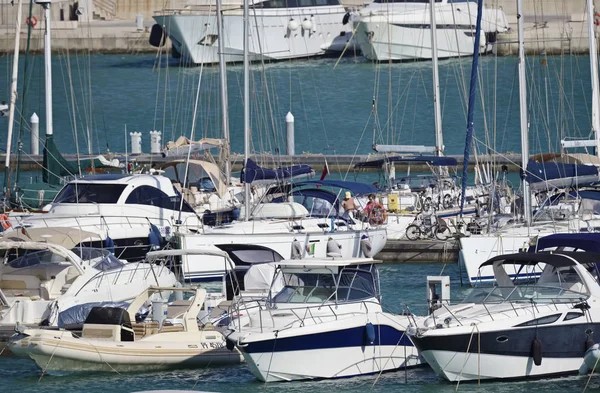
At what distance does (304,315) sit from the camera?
22.9 metres

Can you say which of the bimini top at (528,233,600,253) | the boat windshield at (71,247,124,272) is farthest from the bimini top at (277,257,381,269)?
the boat windshield at (71,247,124,272)

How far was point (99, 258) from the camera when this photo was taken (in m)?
29.0

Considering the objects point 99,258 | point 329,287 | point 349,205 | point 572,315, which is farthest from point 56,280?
point 349,205

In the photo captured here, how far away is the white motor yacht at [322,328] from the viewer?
73.9 ft

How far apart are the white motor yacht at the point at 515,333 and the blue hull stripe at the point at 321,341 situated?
86 cm

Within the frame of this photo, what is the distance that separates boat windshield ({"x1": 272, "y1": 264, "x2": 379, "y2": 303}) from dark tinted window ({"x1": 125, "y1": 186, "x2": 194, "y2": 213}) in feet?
38.6

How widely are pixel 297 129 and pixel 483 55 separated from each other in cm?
3089

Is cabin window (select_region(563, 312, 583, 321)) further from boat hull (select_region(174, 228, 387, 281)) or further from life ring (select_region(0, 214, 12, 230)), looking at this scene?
life ring (select_region(0, 214, 12, 230))

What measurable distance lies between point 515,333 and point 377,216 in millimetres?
14574

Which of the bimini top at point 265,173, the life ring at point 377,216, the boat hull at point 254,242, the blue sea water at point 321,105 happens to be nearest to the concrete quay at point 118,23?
the blue sea water at point 321,105

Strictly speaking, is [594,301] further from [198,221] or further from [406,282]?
[198,221]

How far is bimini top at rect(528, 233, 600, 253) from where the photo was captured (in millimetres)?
27141

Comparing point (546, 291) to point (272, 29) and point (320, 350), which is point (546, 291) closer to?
point (320, 350)

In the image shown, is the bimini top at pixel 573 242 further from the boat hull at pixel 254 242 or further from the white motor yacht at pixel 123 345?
the white motor yacht at pixel 123 345
